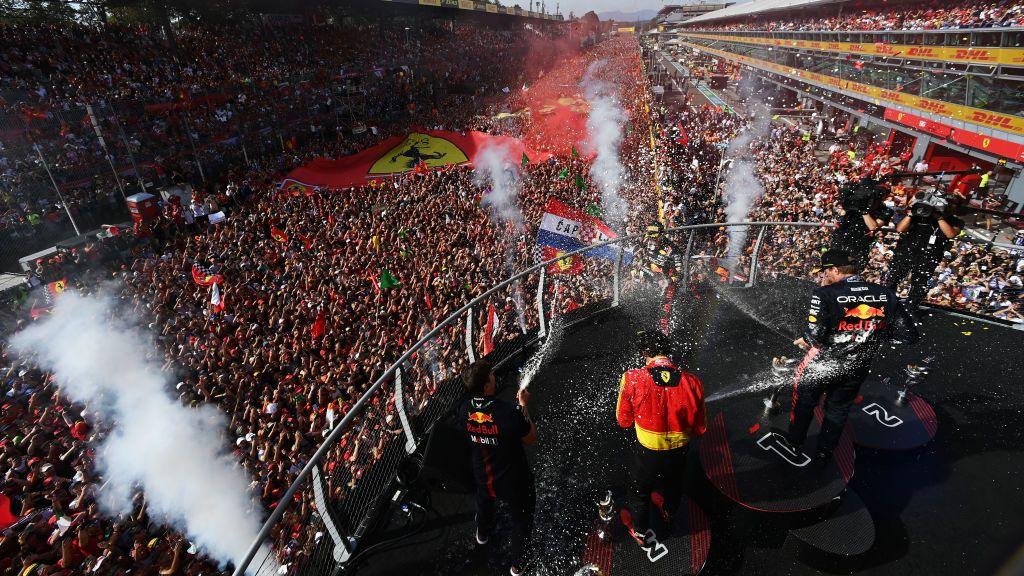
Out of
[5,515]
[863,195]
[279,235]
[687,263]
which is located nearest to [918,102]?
[687,263]

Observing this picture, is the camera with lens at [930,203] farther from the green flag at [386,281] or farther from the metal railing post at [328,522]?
the green flag at [386,281]

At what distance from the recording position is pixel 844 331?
136 inches

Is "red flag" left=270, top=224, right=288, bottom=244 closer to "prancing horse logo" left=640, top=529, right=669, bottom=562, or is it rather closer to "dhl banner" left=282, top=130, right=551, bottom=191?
"dhl banner" left=282, top=130, right=551, bottom=191

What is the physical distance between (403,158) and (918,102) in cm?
2257

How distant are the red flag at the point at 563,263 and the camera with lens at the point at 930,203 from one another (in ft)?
11.8

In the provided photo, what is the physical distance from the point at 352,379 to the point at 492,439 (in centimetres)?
560

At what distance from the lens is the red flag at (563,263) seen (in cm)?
804

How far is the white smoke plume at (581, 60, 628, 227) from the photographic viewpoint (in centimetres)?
1716

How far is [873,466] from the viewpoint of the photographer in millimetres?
3953

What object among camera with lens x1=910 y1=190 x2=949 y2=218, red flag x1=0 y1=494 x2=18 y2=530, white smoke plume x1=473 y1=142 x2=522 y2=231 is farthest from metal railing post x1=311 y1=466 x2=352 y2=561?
white smoke plume x1=473 y1=142 x2=522 y2=231

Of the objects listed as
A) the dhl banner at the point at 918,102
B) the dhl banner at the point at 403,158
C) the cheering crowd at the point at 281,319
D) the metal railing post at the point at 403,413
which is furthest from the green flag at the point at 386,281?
the dhl banner at the point at 918,102

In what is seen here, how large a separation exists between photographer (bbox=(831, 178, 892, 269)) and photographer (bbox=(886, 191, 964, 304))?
0.24 m

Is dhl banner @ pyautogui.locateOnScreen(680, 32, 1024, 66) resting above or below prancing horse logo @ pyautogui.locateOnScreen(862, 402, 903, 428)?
above

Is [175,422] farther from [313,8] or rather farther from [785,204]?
[313,8]
